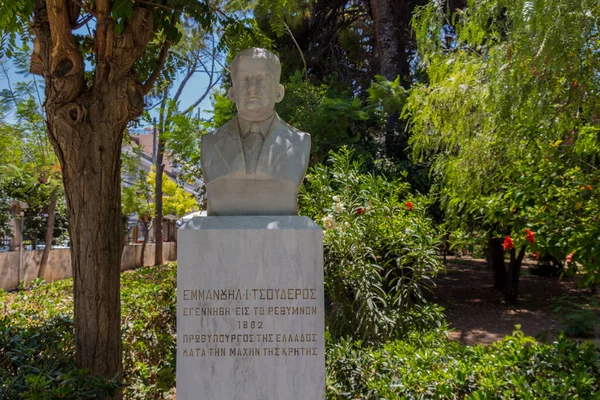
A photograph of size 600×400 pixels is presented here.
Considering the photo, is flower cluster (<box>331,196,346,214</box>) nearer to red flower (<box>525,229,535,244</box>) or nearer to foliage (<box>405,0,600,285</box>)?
foliage (<box>405,0,600,285</box>)

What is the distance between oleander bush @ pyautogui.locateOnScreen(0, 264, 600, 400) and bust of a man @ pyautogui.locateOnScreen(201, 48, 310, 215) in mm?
1548

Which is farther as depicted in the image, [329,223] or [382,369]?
[329,223]

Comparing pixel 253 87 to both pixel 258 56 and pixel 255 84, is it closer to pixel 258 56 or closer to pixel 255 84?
pixel 255 84

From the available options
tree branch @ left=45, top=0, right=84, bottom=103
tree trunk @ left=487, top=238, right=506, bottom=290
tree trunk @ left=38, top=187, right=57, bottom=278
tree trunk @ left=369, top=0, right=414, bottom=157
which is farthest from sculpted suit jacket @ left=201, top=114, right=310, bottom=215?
tree trunk @ left=38, top=187, right=57, bottom=278

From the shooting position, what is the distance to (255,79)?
323 centimetres

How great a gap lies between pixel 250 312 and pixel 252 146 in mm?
1084

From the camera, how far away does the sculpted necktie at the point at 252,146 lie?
3.24m

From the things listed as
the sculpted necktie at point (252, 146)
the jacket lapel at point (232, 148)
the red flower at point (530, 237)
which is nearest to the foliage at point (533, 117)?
the red flower at point (530, 237)

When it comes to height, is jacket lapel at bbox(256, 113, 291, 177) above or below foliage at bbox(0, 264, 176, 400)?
above

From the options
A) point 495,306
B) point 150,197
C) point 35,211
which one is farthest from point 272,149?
point 150,197

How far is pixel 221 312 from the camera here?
2.99 meters

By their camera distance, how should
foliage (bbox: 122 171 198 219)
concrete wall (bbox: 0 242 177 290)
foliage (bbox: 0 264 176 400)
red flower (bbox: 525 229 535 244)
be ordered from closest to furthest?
foliage (bbox: 0 264 176 400) → red flower (bbox: 525 229 535 244) → concrete wall (bbox: 0 242 177 290) → foliage (bbox: 122 171 198 219)

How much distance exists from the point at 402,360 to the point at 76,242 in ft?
9.46

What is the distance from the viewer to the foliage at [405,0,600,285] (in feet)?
12.8
